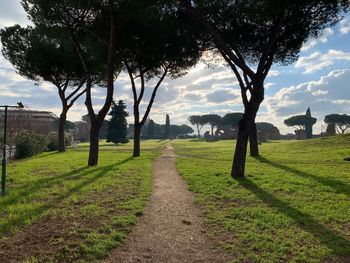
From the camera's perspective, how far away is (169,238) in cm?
701

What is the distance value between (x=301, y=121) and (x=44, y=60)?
79964 millimetres

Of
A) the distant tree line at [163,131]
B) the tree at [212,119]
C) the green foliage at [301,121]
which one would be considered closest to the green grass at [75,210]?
the green foliage at [301,121]

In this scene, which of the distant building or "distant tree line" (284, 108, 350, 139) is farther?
"distant tree line" (284, 108, 350, 139)

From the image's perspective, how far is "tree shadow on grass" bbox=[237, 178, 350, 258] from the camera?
646 centimetres

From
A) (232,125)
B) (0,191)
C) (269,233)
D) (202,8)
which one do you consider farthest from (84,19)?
(232,125)

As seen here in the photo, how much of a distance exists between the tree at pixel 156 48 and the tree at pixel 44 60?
20.7 ft

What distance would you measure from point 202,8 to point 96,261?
16.5 m

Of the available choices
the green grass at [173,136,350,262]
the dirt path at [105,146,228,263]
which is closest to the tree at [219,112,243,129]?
the green grass at [173,136,350,262]

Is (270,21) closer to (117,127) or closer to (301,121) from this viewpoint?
(117,127)

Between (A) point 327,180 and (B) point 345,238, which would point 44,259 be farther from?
(A) point 327,180

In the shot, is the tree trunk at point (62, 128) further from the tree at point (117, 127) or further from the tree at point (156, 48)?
the tree at point (117, 127)

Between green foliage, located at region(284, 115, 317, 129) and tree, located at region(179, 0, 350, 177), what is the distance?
3112 inches

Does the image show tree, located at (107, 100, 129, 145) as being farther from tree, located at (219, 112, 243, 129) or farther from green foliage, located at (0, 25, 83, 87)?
tree, located at (219, 112, 243, 129)

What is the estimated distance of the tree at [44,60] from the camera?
100 feet
